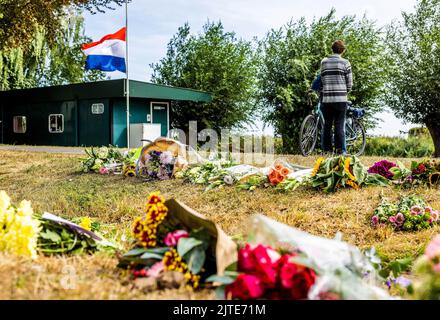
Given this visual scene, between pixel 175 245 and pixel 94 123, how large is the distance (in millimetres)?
21666

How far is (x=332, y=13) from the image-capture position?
1850 centimetres

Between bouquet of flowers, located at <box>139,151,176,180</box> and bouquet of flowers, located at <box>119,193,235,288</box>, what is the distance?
21.3 feet

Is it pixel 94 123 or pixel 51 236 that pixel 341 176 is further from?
pixel 94 123

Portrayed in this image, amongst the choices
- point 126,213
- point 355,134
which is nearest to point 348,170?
point 126,213

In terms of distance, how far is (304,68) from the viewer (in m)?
17.2

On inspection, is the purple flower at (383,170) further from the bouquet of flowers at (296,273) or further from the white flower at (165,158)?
the bouquet of flowers at (296,273)

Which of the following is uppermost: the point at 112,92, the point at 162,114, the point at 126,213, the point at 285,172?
the point at 112,92

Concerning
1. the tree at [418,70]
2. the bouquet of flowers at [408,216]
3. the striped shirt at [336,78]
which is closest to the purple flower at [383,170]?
the bouquet of flowers at [408,216]

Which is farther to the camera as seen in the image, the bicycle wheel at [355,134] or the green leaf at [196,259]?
the bicycle wheel at [355,134]

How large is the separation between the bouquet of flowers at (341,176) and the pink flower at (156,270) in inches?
193

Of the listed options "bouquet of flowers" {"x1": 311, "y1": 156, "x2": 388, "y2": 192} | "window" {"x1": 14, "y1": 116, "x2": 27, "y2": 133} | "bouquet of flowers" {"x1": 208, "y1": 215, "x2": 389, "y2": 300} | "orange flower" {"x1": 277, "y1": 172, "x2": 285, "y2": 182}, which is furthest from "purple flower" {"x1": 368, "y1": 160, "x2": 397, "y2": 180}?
"window" {"x1": 14, "y1": 116, "x2": 27, "y2": 133}

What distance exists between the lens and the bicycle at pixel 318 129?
9.65 m

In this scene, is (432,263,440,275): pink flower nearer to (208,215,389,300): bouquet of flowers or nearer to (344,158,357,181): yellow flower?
(208,215,389,300): bouquet of flowers

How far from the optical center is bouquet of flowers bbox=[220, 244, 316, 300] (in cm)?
148
